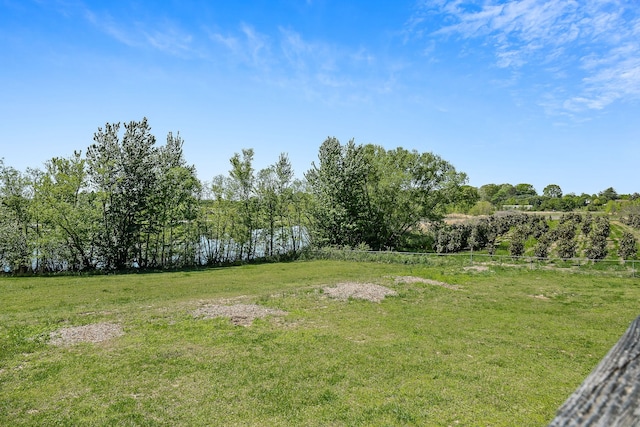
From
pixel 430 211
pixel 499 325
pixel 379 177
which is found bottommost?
pixel 499 325

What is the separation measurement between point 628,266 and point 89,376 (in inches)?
1504

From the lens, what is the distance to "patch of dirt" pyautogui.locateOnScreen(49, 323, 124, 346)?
13.1 metres

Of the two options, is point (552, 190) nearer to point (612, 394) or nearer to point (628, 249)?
point (628, 249)

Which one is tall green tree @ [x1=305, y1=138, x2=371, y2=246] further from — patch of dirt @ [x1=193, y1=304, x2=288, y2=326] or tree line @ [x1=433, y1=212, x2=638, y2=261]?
patch of dirt @ [x1=193, y1=304, x2=288, y2=326]

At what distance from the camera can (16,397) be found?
9.07m

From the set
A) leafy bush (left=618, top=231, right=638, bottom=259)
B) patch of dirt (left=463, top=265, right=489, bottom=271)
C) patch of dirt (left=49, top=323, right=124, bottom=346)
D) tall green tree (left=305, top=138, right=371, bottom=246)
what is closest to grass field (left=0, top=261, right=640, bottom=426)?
patch of dirt (left=49, top=323, right=124, bottom=346)

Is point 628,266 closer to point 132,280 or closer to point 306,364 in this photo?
point 306,364

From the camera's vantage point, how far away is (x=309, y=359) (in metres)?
11.6

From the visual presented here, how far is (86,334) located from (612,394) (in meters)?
16.5

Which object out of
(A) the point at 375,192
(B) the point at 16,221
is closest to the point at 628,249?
(A) the point at 375,192

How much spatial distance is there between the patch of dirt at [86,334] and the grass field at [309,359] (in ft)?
1.05

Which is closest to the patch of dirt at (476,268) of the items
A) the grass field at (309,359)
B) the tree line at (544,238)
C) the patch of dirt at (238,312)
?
the tree line at (544,238)

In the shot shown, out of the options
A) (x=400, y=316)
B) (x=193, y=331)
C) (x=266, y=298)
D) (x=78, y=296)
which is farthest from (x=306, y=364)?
(x=78, y=296)

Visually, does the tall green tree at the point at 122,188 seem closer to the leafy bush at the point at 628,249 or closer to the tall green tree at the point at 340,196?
the tall green tree at the point at 340,196
